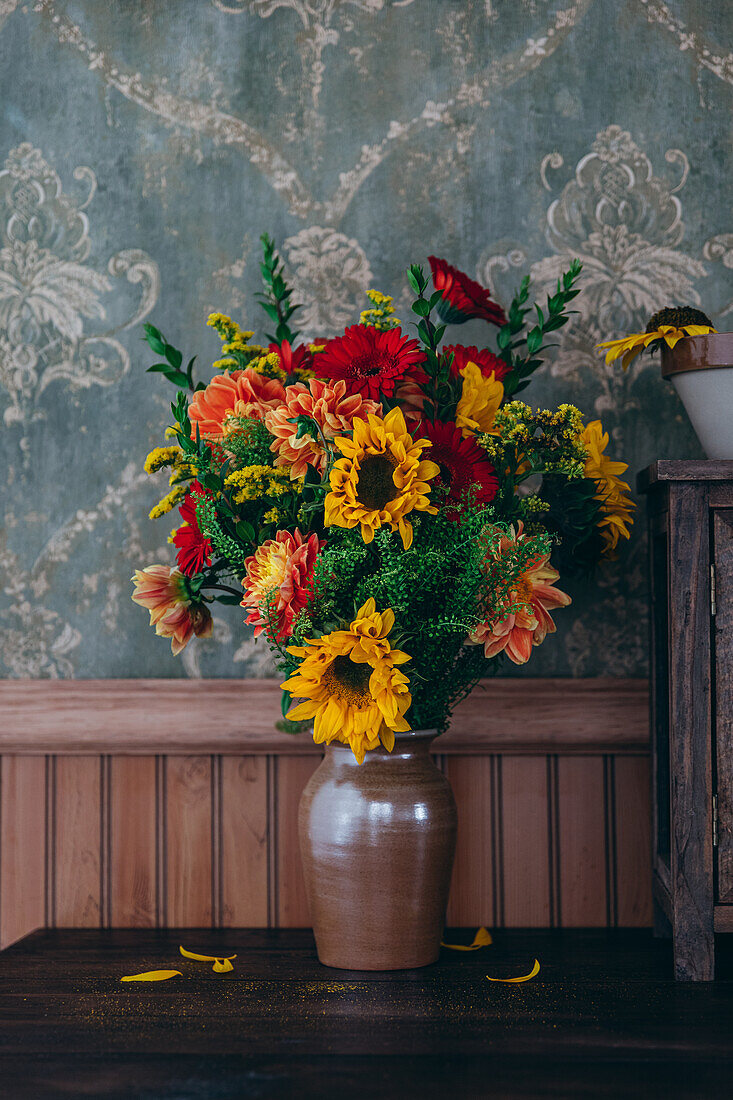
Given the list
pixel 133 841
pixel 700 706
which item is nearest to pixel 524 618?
pixel 700 706

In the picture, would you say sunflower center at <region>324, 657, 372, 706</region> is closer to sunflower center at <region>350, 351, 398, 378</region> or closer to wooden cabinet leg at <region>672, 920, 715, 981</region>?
sunflower center at <region>350, 351, 398, 378</region>

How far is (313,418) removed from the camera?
0.86 metres

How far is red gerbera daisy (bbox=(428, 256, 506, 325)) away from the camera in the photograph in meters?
0.96

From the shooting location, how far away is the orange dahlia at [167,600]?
0.94 metres

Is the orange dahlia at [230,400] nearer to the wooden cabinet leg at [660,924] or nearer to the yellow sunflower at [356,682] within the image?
the yellow sunflower at [356,682]

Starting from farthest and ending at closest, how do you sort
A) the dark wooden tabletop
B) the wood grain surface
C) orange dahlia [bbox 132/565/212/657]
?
the wood grain surface < orange dahlia [bbox 132/565/212/657] < the dark wooden tabletop

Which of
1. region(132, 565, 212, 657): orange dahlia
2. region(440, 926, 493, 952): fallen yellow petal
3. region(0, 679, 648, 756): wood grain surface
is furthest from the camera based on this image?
region(0, 679, 648, 756): wood grain surface

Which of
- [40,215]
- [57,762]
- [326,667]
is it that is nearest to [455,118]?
[40,215]

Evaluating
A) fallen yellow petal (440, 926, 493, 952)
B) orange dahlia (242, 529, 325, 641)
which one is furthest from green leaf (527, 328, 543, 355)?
fallen yellow petal (440, 926, 493, 952)

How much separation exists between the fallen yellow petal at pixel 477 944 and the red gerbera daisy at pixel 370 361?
66 centimetres

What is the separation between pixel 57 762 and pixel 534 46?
1.20 meters

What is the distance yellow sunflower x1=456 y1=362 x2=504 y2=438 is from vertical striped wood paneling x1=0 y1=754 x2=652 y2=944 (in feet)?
1.58

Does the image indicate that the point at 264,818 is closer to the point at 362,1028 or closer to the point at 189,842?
the point at 189,842

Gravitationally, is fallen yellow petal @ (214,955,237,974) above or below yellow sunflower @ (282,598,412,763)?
below
